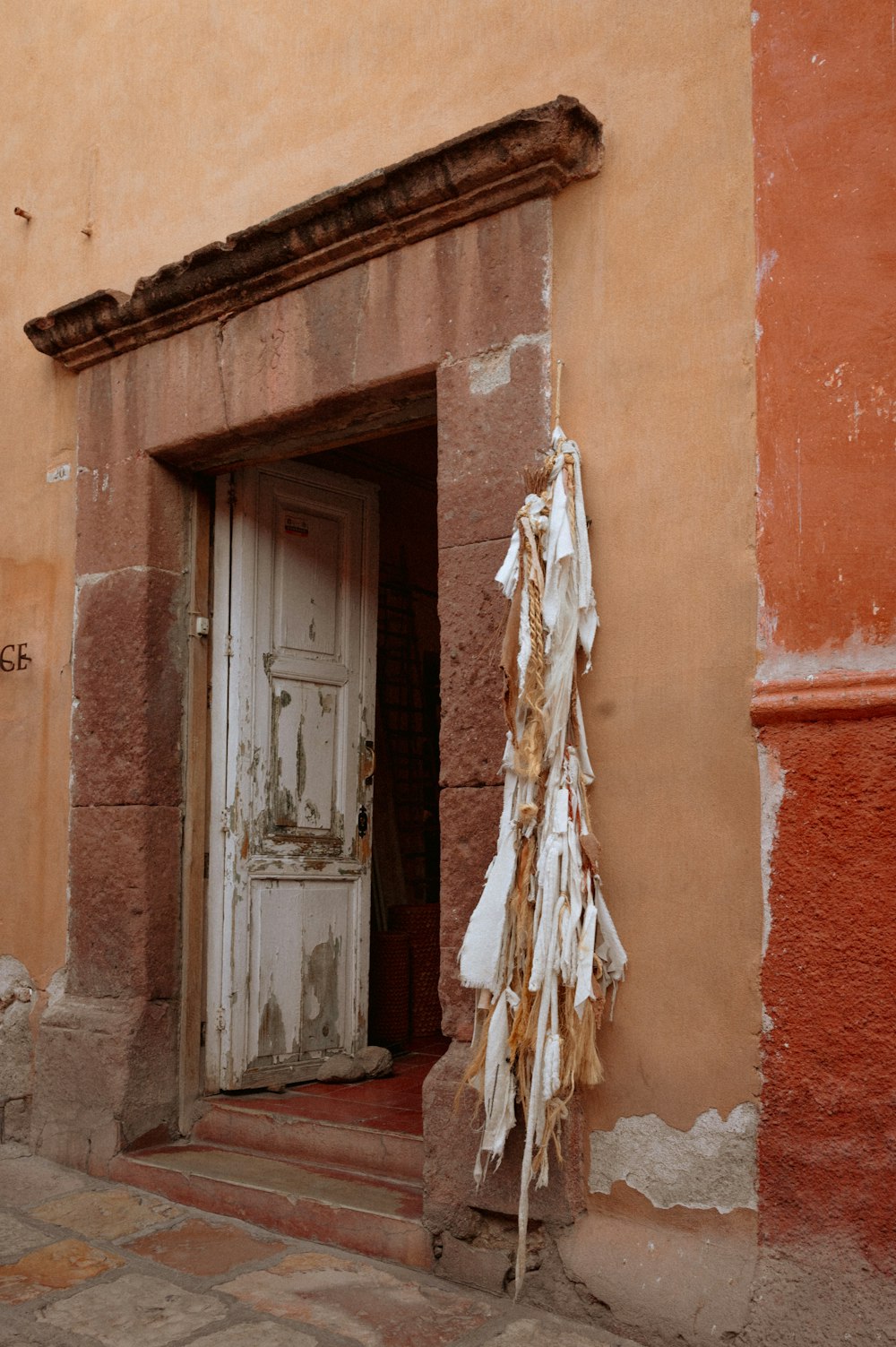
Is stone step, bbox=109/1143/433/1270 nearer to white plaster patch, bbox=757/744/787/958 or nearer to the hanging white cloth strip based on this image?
the hanging white cloth strip

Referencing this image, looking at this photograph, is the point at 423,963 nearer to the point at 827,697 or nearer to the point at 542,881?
the point at 542,881

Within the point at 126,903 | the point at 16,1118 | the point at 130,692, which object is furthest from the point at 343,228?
the point at 16,1118

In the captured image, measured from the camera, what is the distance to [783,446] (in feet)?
8.92

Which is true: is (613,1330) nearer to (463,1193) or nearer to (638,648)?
(463,1193)

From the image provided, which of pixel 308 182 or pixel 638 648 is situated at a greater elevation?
pixel 308 182

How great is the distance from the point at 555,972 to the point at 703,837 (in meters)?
0.46

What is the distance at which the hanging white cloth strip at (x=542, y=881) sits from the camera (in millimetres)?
2811

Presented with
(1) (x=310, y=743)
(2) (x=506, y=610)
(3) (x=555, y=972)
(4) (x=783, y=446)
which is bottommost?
(3) (x=555, y=972)

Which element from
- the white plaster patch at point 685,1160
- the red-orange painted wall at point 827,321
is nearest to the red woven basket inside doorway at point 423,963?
the white plaster patch at point 685,1160

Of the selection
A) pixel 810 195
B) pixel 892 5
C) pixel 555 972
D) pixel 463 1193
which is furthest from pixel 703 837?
pixel 892 5

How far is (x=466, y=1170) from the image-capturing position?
9.95 feet

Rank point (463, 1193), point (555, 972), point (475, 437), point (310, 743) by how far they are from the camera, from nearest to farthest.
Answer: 1. point (555, 972)
2. point (463, 1193)
3. point (475, 437)
4. point (310, 743)

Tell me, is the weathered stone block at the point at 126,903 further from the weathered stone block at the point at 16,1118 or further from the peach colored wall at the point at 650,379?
the peach colored wall at the point at 650,379

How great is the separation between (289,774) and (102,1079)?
3.92 feet
